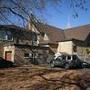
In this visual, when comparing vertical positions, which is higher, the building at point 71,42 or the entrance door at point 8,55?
the building at point 71,42

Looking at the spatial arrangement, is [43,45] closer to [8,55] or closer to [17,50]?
[8,55]

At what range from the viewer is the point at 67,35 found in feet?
189

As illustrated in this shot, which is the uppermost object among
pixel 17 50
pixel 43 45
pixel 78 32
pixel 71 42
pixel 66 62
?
pixel 78 32

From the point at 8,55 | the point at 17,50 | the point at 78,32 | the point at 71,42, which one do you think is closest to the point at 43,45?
the point at 71,42

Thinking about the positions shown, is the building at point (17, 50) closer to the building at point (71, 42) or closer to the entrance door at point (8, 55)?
the entrance door at point (8, 55)

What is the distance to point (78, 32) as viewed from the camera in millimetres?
55375

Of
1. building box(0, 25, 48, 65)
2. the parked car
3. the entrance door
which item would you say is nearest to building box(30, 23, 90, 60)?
building box(0, 25, 48, 65)

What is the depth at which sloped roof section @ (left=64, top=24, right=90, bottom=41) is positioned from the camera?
52.6 metres

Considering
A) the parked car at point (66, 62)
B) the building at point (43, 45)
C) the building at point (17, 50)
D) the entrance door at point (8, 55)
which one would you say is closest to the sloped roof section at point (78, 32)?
the building at point (43, 45)

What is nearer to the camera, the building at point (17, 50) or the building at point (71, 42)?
the building at point (17, 50)

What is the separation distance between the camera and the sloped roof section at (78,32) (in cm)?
5261

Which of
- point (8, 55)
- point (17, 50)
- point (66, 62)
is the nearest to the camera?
point (66, 62)

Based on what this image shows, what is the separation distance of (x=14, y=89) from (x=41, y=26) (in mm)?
7888

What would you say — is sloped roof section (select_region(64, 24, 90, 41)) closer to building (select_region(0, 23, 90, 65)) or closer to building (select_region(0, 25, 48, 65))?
building (select_region(0, 23, 90, 65))
